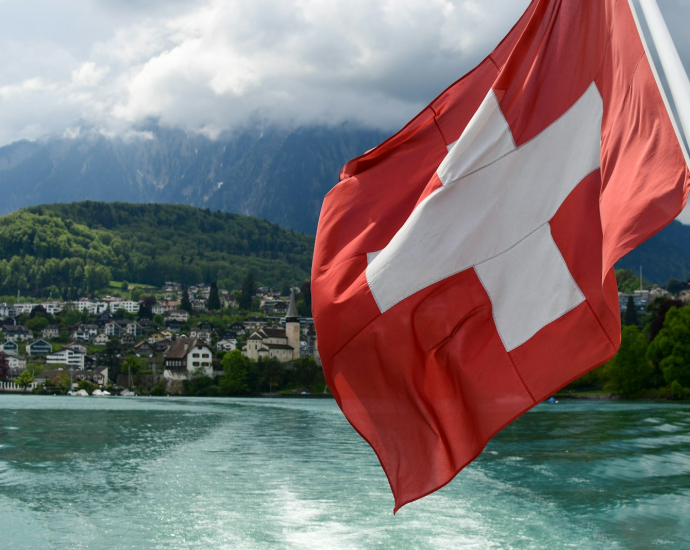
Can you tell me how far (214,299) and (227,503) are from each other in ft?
609

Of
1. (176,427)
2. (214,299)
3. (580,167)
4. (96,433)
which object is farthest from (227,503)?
(214,299)

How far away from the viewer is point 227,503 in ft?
44.7

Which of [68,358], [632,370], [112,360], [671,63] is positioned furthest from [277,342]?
[671,63]

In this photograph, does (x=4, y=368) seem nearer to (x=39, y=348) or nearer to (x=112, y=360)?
(x=112, y=360)

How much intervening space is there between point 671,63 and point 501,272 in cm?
161

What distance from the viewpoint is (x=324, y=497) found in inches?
567

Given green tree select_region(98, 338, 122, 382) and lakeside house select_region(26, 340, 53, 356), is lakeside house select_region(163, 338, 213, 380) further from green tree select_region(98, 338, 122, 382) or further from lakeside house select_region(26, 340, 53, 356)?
lakeside house select_region(26, 340, 53, 356)

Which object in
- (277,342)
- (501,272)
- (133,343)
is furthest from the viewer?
(133,343)

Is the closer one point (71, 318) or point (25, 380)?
point (25, 380)

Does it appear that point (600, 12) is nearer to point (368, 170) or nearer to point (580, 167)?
point (580, 167)

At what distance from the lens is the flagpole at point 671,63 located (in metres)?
3.11

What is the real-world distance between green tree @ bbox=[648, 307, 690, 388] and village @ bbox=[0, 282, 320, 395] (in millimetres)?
59466

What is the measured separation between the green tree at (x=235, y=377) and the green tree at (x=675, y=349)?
5785cm

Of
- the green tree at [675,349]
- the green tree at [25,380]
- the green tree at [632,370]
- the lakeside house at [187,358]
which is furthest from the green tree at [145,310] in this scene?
the green tree at [675,349]
